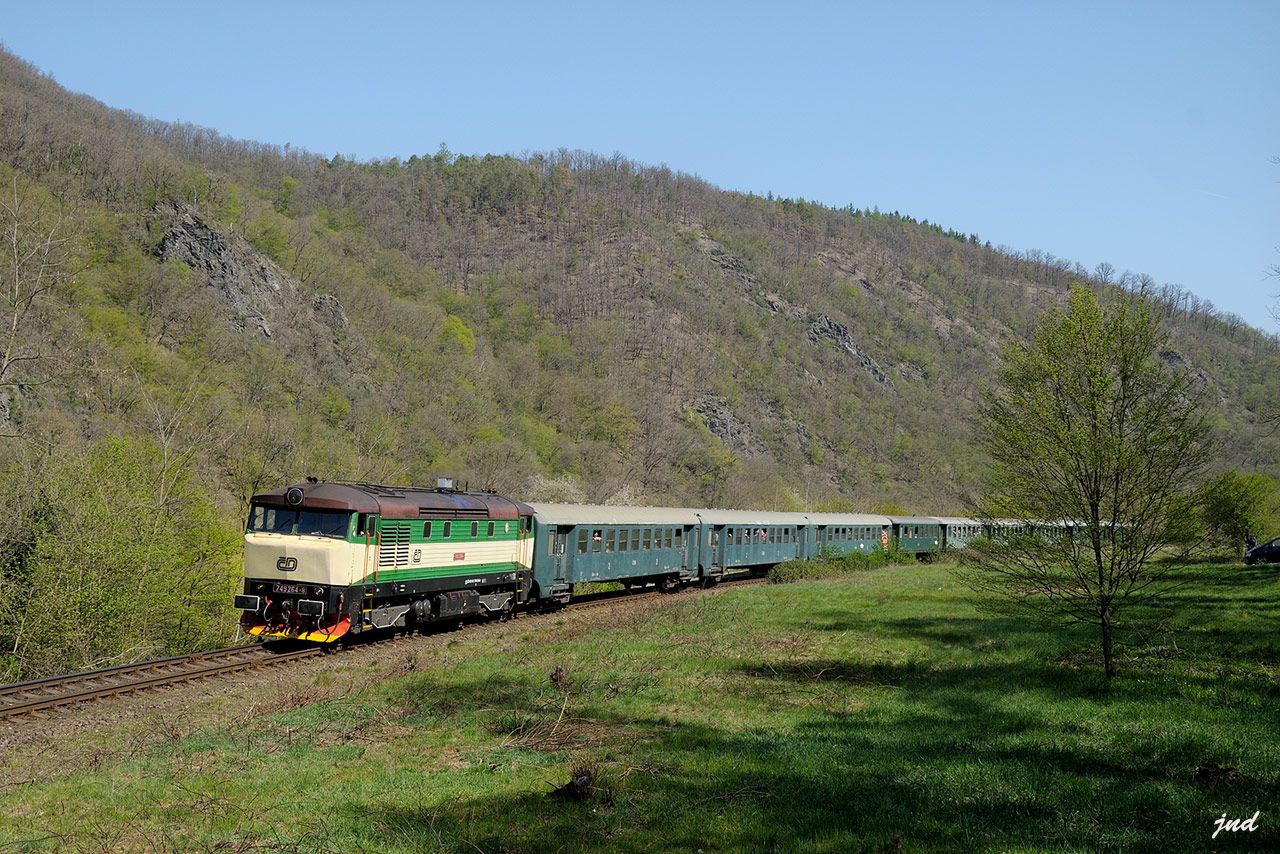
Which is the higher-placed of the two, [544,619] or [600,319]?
[600,319]

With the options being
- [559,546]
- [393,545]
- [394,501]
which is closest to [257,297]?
[559,546]

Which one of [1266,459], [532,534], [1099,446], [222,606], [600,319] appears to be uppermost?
[600,319]

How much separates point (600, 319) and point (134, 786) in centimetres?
13655

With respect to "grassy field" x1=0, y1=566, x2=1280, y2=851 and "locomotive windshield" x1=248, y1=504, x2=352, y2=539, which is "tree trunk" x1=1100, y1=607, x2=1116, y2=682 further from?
"locomotive windshield" x1=248, y1=504, x2=352, y2=539

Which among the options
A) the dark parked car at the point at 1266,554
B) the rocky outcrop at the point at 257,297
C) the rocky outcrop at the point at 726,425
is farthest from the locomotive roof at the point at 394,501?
the rocky outcrop at the point at 726,425

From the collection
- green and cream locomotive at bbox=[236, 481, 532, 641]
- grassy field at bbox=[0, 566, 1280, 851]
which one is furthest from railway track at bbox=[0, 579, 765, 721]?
grassy field at bbox=[0, 566, 1280, 851]

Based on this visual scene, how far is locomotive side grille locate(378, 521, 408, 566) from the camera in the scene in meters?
21.6

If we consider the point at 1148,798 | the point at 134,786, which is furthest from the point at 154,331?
the point at 1148,798

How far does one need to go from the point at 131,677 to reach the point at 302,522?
4.59 metres

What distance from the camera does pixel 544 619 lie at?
91.1 feet

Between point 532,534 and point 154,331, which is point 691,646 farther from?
point 154,331

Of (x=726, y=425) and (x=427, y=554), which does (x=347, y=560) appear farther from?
(x=726, y=425)

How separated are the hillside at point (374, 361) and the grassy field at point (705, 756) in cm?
630

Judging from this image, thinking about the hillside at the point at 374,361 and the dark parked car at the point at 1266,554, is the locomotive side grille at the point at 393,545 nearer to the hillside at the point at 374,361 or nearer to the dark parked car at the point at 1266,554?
the hillside at the point at 374,361
